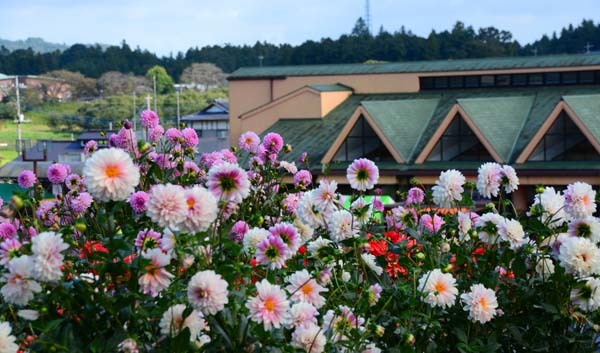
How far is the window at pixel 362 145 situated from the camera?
1188 inches

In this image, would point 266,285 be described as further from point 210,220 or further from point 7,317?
point 7,317

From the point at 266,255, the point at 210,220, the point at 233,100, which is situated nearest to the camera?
the point at 210,220

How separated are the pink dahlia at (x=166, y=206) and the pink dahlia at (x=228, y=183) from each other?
35 centimetres

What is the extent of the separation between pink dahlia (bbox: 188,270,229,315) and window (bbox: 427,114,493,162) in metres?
26.1

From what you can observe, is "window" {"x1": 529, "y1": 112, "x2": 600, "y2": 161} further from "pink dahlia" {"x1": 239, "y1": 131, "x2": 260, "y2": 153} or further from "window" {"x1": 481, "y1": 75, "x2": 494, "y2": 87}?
"pink dahlia" {"x1": 239, "y1": 131, "x2": 260, "y2": 153}

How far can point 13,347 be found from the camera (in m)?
3.24

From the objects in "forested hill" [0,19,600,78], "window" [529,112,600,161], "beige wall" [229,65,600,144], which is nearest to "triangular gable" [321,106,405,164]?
"window" [529,112,600,161]

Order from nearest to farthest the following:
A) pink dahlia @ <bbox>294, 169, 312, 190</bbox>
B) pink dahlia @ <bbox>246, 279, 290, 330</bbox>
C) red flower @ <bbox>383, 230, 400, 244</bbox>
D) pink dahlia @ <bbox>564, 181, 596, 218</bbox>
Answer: pink dahlia @ <bbox>246, 279, 290, 330</bbox>
pink dahlia @ <bbox>564, 181, 596, 218</bbox>
red flower @ <bbox>383, 230, 400, 244</bbox>
pink dahlia @ <bbox>294, 169, 312, 190</bbox>

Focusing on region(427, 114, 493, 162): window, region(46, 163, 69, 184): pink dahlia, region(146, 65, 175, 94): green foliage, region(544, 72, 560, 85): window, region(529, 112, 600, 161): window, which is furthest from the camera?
region(146, 65, 175, 94): green foliage

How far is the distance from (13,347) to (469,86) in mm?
33364

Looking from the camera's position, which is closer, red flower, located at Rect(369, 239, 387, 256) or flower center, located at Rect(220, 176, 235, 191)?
flower center, located at Rect(220, 176, 235, 191)

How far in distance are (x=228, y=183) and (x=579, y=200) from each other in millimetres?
1741

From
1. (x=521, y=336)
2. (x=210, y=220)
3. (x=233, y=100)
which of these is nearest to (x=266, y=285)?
(x=210, y=220)

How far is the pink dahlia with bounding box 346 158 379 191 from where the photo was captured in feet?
14.6
